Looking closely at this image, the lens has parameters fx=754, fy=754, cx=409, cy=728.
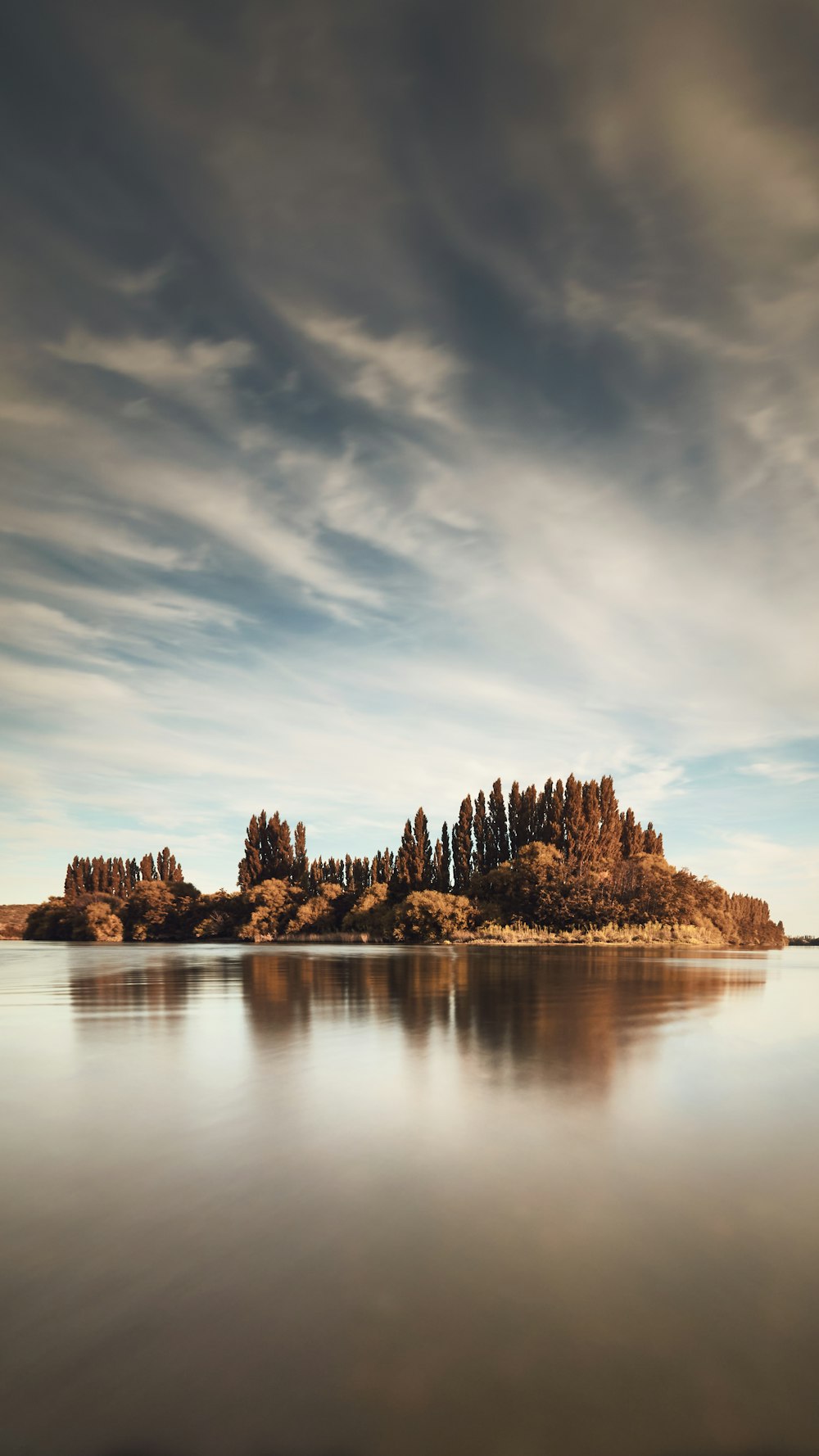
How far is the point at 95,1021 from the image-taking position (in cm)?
978

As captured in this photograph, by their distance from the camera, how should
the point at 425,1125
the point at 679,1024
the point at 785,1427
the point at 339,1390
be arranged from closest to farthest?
the point at 785,1427 < the point at 339,1390 < the point at 425,1125 < the point at 679,1024

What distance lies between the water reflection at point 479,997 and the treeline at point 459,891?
1590cm

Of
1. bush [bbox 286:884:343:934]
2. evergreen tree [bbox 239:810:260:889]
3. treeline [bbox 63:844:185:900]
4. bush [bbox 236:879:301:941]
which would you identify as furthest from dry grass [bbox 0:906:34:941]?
bush [bbox 286:884:343:934]

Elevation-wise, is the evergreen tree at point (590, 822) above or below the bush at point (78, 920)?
above

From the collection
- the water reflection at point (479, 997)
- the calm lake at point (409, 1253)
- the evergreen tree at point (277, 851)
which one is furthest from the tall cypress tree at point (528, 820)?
the calm lake at point (409, 1253)

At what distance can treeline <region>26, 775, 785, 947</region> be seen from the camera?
39.8 m

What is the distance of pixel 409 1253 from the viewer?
2959mm

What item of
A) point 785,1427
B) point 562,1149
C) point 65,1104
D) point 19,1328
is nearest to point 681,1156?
point 562,1149

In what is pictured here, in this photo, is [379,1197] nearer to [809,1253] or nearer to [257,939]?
[809,1253]

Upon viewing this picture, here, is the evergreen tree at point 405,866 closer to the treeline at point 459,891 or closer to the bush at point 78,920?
the treeline at point 459,891

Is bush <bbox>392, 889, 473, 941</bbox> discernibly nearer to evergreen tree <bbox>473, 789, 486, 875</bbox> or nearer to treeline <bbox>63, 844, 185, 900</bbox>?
evergreen tree <bbox>473, 789, 486, 875</bbox>

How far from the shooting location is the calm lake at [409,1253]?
196cm

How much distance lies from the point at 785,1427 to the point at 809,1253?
1.29 meters

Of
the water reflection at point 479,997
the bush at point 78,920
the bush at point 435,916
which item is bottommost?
the bush at point 78,920
